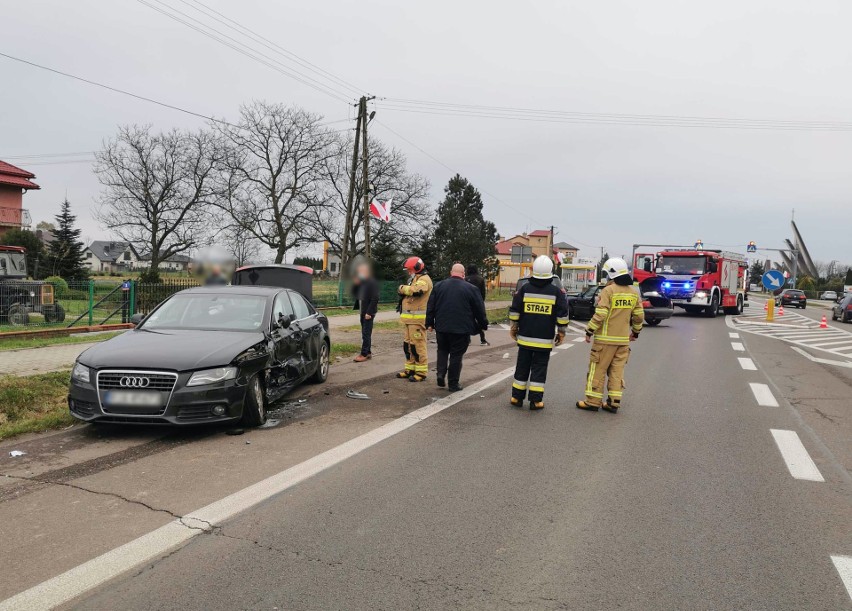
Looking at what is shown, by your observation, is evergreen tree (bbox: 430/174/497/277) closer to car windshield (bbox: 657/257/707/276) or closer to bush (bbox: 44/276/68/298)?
car windshield (bbox: 657/257/707/276)

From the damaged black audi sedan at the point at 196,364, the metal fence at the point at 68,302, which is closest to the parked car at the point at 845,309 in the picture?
the metal fence at the point at 68,302

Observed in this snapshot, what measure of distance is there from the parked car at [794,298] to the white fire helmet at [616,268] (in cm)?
5162

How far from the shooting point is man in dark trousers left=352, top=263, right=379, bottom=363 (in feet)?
36.8

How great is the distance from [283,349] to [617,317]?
389 centimetres

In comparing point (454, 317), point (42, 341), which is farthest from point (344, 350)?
point (42, 341)

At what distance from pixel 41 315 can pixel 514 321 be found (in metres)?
12.7

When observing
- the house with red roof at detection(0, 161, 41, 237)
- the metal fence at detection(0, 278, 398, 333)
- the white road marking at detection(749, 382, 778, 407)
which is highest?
the house with red roof at detection(0, 161, 41, 237)

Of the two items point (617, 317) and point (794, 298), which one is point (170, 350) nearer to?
point (617, 317)

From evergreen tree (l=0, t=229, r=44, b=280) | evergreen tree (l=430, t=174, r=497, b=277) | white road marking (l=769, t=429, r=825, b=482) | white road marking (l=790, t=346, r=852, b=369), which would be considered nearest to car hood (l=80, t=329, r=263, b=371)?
white road marking (l=769, t=429, r=825, b=482)

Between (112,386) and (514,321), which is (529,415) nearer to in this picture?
(514,321)

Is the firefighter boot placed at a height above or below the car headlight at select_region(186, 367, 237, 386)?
Answer: below

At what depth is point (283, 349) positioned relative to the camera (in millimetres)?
7148

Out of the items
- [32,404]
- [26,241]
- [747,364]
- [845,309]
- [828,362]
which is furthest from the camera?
[26,241]

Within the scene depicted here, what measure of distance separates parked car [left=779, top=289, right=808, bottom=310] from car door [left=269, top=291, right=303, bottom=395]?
176 feet
